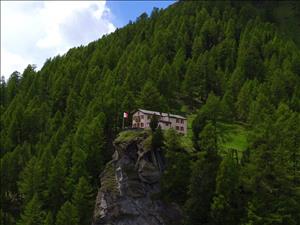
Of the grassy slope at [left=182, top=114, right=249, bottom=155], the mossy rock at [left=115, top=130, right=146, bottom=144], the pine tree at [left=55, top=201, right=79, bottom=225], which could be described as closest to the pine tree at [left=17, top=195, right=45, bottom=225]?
the pine tree at [left=55, top=201, right=79, bottom=225]

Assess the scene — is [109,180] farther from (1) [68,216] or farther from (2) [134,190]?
(1) [68,216]

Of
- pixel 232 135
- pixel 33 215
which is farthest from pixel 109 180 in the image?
pixel 232 135

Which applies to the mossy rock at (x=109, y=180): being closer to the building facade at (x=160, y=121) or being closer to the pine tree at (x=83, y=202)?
the pine tree at (x=83, y=202)

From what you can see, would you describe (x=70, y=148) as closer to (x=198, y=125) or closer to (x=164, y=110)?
(x=164, y=110)

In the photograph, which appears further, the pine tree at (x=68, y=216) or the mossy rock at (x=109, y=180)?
the pine tree at (x=68, y=216)

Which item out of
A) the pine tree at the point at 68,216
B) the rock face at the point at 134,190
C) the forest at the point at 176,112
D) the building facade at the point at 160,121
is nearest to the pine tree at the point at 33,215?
the forest at the point at 176,112

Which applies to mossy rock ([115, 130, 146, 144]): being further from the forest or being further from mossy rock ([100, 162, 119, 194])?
the forest

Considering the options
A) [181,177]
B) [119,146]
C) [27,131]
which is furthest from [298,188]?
[27,131]
